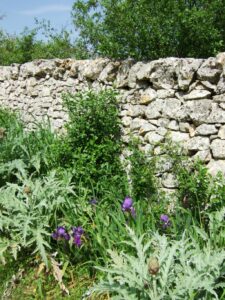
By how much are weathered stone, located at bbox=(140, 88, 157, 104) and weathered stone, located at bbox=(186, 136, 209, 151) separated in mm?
710

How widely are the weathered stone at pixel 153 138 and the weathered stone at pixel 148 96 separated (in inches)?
14.3

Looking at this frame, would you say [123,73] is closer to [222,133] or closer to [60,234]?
[222,133]

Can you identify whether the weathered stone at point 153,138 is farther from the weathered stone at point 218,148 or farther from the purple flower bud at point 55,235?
the purple flower bud at point 55,235

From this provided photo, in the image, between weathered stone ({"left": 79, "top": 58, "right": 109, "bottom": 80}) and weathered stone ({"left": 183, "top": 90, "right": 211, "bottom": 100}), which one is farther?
weathered stone ({"left": 79, "top": 58, "right": 109, "bottom": 80})

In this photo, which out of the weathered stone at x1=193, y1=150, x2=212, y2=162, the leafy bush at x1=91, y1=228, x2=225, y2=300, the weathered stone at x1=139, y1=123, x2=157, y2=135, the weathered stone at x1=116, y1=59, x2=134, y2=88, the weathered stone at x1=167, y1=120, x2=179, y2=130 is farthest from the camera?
the weathered stone at x1=116, y1=59, x2=134, y2=88

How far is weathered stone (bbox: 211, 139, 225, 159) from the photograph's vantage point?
3.97 meters

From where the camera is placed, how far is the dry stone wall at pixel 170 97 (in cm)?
405

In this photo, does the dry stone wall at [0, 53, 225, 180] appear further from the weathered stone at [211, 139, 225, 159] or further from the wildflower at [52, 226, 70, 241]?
the wildflower at [52, 226, 70, 241]

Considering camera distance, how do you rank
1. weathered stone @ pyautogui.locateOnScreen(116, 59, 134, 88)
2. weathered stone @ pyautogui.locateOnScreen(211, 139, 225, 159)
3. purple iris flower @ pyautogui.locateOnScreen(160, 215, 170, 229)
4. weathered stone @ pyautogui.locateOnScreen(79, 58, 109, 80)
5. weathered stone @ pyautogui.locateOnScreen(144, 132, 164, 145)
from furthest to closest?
Answer: weathered stone @ pyautogui.locateOnScreen(79, 58, 109, 80)
weathered stone @ pyautogui.locateOnScreen(116, 59, 134, 88)
weathered stone @ pyautogui.locateOnScreen(144, 132, 164, 145)
weathered stone @ pyautogui.locateOnScreen(211, 139, 225, 159)
purple iris flower @ pyautogui.locateOnScreen(160, 215, 170, 229)

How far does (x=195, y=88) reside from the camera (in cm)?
423

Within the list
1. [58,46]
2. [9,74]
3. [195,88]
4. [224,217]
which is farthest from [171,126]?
[58,46]

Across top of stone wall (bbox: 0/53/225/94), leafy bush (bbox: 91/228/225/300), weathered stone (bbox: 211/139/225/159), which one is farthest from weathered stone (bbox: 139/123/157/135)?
leafy bush (bbox: 91/228/225/300)

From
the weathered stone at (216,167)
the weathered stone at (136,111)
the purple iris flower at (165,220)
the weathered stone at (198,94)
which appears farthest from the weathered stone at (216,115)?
the purple iris flower at (165,220)

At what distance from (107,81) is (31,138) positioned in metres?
1.29
